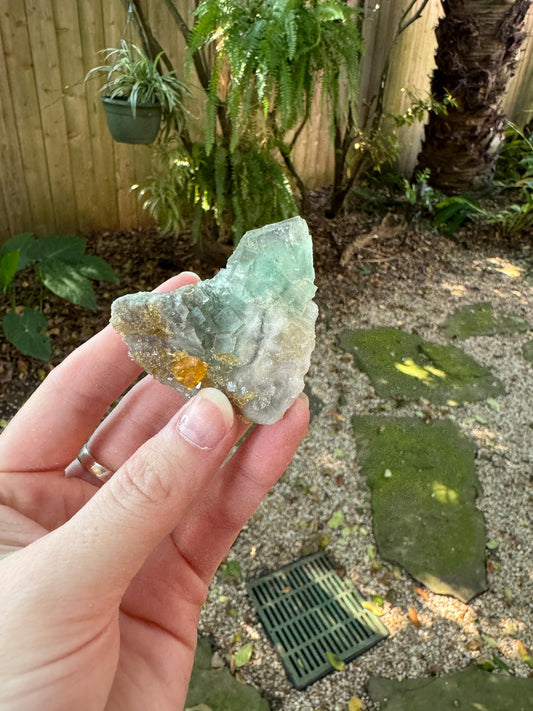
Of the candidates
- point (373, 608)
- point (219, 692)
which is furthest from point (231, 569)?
point (373, 608)

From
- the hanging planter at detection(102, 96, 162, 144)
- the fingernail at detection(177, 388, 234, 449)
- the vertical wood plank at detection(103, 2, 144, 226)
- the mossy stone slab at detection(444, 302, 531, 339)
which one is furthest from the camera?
the mossy stone slab at detection(444, 302, 531, 339)

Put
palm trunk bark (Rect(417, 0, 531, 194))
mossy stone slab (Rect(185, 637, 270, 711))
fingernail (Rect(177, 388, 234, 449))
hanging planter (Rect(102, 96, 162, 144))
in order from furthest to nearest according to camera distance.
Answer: palm trunk bark (Rect(417, 0, 531, 194)) < hanging planter (Rect(102, 96, 162, 144)) < mossy stone slab (Rect(185, 637, 270, 711)) < fingernail (Rect(177, 388, 234, 449))

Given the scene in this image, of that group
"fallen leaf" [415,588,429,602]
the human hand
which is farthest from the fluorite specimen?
"fallen leaf" [415,588,429,602]

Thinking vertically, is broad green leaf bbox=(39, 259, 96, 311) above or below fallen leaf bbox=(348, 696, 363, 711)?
above

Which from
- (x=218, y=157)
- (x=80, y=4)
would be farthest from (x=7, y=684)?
(x=80, y=4)

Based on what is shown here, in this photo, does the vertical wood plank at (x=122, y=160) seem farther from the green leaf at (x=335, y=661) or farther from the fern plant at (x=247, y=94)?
the green leaf at (x=335, y=661)

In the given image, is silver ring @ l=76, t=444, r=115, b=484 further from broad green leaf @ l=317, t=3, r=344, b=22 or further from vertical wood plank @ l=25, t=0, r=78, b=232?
vertical wood plank @ l=25, t=0, r=78, b=232

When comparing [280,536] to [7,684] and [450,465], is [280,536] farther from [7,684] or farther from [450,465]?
[7,684]

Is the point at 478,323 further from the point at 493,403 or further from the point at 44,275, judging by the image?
the point at 44,275
